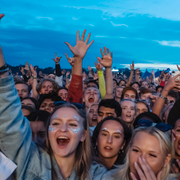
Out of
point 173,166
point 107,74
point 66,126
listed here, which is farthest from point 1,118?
point 107,74

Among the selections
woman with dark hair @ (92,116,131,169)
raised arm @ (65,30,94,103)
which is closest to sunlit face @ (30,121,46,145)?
raised arm @ (65,30,94,103)

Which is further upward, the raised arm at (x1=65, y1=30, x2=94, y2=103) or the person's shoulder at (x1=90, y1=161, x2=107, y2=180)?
the raised arm at (x1=65, y1=30, x2=94, y2=103)

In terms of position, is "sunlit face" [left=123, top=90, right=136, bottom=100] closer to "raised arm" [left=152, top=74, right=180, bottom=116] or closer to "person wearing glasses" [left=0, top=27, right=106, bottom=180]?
"raised arm" [left=152, top=74, right=180, bottom=116]

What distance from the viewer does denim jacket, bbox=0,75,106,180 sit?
1530mm

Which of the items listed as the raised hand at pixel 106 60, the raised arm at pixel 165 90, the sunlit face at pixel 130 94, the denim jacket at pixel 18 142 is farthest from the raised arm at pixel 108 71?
the denim jacket at pixel 18 142

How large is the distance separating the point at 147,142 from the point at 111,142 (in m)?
0.72

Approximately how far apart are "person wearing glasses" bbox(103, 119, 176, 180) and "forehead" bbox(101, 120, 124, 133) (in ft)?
2.01

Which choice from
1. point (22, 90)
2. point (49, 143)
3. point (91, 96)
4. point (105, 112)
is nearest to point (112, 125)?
point (105, 112)

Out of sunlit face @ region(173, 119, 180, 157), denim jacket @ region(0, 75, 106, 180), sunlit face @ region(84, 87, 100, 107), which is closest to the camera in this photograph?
denim jacket @ region(0, 75, 106, 180)

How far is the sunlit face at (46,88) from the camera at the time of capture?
17.9ft

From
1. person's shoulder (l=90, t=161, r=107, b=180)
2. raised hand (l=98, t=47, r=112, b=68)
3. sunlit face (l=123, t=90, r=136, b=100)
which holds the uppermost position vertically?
raised hand (l=98, t=47, r=112, b=68)

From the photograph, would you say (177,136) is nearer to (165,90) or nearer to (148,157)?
(148,157)

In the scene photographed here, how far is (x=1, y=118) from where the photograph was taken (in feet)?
5.04

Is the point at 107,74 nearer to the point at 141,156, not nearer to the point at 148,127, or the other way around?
the point at 148,127
